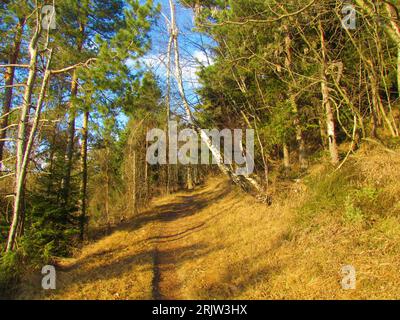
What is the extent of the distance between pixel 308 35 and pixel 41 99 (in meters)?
9.63

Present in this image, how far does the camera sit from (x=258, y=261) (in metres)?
6.65

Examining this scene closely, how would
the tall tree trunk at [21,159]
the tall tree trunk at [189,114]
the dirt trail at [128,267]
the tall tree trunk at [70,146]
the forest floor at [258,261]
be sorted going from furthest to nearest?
1. the tall tree trunk at [189,114]
2. the tall tree trunk at [70,146]
3. the tall tree trunk at [21,159]
4. the dirt trail at [128,267]
5. the forest floor at [258,261]

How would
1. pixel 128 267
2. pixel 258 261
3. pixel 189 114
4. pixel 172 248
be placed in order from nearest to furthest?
pixel 258 261
pixel 128 267
pixel 172 248
pixel 189 114

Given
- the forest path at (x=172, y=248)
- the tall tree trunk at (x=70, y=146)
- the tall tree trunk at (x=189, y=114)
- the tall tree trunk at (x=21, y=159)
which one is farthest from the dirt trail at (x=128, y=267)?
the tall tree trunk at (x=189, y=114)

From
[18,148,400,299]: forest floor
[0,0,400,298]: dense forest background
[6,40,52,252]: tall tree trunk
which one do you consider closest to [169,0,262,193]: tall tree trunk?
[0,0,400,298]: dense forest background

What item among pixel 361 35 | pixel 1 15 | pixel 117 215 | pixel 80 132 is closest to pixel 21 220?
pixel 80 132

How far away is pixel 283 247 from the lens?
702cm

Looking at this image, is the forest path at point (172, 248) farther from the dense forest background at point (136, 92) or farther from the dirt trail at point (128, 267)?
the dense forest background at point (136, 92)

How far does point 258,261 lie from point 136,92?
5.46 m

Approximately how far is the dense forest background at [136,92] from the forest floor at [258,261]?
2.48 ft

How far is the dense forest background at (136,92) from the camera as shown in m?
7.59

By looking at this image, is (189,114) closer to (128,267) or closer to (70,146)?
(70,146)

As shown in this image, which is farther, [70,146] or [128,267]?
[70,146]

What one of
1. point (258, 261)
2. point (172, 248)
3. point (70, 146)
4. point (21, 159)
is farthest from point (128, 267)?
point (70, 146)
